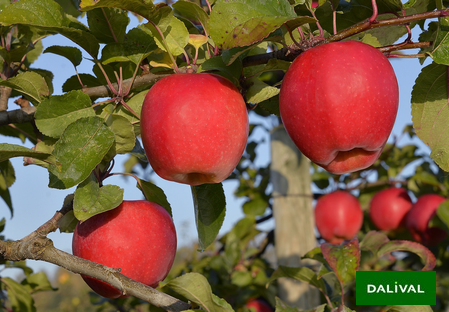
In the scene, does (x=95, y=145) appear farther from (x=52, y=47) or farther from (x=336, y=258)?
(x=336, y=258)

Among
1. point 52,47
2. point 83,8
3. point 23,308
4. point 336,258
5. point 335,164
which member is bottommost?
point 23,308

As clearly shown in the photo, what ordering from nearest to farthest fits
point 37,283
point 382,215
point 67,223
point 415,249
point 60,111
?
point 60,111, point 67,223, point 415,249, point 37,283, point 382,215

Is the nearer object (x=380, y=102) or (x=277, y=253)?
(x=380, y=102)

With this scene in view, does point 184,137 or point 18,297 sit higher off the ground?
point 184,137

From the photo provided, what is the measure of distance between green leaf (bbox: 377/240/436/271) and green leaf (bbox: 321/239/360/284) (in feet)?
0.81

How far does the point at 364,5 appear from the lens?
2.87ft

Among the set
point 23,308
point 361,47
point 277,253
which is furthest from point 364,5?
point 23,308

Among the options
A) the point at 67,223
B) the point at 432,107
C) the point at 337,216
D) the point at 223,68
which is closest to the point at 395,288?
the point at 432,107

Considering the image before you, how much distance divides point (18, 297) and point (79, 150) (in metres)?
1.21

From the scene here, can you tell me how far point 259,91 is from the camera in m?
0.84

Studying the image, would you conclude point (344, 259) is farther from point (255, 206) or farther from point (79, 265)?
point (255, 206)

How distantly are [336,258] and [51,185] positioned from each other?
695 mm

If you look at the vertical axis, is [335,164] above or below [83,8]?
below

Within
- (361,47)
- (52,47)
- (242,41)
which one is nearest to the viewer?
(242,41)
